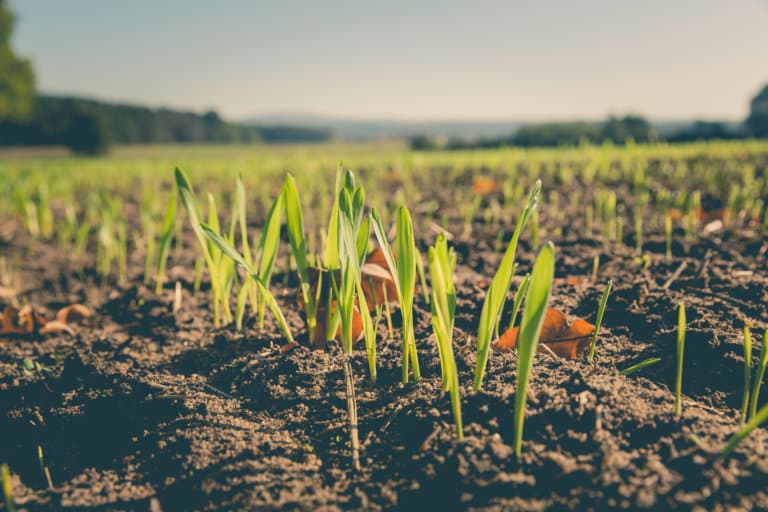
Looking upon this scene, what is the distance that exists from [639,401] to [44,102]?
206ft

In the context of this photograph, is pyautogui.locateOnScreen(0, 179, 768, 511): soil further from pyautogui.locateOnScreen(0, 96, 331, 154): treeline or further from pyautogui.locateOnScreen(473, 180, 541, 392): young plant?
pyautogui.locateOnScreen(0, 96, 331, 154): treeline

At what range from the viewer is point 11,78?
27891 millimetres

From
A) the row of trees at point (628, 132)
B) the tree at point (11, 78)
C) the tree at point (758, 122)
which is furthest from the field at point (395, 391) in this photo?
the tree at point (11, 78)

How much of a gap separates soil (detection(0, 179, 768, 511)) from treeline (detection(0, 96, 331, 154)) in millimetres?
40704

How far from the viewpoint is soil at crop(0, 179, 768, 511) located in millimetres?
777

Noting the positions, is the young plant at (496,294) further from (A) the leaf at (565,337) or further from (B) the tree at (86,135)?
(B) the tree at (86,135)

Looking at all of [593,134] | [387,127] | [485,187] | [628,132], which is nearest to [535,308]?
[485,187]

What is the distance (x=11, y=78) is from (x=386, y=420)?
3500cm

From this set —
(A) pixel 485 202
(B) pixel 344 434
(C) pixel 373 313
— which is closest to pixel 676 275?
(C) pixel 373 313

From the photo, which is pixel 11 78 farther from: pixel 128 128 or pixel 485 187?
pixel 485 187

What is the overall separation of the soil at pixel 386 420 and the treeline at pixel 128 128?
40.7 meters

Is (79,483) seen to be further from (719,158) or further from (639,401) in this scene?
(719,158)

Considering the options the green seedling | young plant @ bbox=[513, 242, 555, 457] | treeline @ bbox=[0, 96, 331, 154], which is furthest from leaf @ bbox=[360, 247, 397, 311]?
treeline @ bbox=[0, 96, 331, 154]

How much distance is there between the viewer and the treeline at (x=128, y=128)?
37594 millimetres
